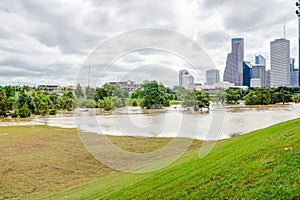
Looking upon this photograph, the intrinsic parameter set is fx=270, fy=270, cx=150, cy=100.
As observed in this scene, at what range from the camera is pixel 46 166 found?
11516 millimetres

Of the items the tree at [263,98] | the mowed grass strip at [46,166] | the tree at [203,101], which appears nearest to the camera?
the mowed grass strip at [46,166]

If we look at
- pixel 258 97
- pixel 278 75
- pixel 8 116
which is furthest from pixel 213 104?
pixel 278 75

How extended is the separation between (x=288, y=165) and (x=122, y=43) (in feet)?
19.8

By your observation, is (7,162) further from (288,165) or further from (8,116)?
(8,116)

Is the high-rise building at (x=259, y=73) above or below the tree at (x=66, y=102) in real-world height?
above

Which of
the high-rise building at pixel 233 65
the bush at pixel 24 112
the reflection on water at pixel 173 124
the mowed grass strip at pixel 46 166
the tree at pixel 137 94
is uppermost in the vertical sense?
the high-rise building at pixel 233 65

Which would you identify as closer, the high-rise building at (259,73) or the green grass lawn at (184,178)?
the green grass lawn at (184,178)

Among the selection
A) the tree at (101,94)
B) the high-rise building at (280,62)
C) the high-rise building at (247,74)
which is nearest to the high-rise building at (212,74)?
the tree at (101,94)

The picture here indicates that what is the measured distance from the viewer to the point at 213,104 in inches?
2403

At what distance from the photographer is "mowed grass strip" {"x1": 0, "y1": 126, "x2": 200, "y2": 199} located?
28.6 feet

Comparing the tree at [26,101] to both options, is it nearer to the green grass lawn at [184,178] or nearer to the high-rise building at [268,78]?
the green grass lawn at [184,178]

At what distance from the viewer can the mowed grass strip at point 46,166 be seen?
28.6ft

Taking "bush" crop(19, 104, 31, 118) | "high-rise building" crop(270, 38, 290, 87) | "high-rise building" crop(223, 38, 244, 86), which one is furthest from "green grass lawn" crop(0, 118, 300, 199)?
"high-rise building" crop(270, 38, 290, 87)

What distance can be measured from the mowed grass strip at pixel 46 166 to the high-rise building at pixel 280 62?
423ft
